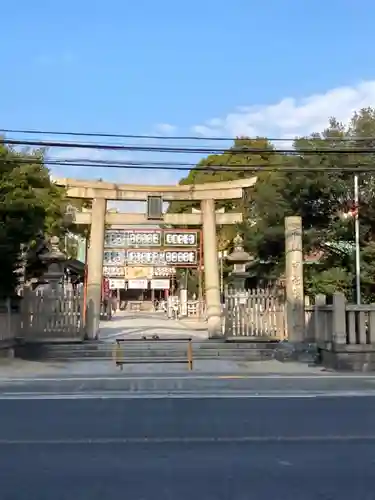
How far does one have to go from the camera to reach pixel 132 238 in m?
27.2

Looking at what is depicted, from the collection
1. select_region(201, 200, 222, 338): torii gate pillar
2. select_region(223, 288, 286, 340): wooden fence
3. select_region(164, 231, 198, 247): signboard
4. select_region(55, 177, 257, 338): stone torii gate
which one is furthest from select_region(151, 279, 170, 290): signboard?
select_region(223, 288, 286, 340): wooden fence

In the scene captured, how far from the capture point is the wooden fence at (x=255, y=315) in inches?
955

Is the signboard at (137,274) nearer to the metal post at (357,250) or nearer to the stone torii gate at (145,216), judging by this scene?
the stone torii gate at (145,216)

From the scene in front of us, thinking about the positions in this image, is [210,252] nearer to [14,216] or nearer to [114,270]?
[14,216]

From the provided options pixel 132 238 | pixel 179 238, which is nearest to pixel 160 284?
pixel 132 238

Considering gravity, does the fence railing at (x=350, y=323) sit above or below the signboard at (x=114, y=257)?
below

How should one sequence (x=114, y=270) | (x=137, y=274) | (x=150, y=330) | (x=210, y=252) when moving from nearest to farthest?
(x=210, y=252), (x=150, y=330), (x=114, y=270), (x=137, y=274)

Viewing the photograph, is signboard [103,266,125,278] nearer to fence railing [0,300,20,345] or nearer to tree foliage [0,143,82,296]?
tree foliage [0,143,82,296]

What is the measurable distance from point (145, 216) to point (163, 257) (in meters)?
2.06

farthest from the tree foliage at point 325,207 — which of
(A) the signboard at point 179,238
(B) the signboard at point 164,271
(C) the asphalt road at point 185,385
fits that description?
(B) the signboard at point 164,271
